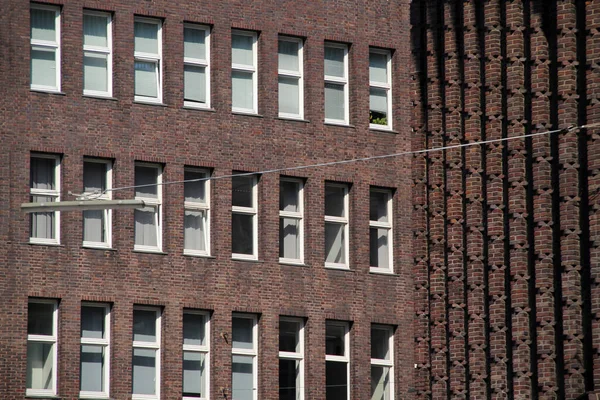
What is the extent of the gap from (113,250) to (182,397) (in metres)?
4.30

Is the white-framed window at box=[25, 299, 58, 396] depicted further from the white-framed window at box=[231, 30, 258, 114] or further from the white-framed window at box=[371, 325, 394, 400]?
the white-framed window at box=[371, 325, 394, 400]

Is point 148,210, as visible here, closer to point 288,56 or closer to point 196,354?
point 196,354

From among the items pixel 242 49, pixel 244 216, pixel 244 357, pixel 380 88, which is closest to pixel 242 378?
pixel 244 357

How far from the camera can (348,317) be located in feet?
211

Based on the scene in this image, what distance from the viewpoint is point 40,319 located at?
60094 mm

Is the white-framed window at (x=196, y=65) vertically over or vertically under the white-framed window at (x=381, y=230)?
over

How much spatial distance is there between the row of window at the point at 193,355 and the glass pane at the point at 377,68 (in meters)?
6.99

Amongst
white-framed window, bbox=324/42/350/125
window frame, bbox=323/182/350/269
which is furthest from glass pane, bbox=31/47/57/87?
window frame, bbox=323/182/350/269

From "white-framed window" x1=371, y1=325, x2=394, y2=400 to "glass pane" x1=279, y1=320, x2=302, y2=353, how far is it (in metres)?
2.33

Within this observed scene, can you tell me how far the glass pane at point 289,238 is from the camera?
64.0 metres

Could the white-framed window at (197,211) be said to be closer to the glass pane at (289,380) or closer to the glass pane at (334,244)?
the glass pane at (334,244)

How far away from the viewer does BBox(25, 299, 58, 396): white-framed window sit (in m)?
59.8

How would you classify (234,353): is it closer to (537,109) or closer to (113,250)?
(113,250)

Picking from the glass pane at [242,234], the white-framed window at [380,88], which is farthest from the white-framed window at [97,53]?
the white-framed window at [380,88]
